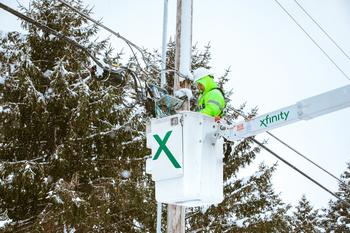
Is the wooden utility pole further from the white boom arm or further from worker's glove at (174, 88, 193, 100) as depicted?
the white boom arm

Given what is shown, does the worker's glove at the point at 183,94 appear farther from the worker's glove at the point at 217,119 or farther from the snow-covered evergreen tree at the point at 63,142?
the snow-covered evergreen tree at the point at 63,142

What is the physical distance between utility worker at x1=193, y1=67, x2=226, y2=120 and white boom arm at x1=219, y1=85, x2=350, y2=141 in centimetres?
29

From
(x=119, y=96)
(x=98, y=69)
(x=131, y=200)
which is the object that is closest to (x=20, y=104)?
(x=119, y=96)

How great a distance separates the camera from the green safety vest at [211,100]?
686 centimetres

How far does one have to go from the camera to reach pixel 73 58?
519 inches

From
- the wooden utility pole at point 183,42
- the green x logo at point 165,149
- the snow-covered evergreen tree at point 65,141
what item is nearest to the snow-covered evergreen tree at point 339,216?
the snow-covered evergreen tree at point 65,141

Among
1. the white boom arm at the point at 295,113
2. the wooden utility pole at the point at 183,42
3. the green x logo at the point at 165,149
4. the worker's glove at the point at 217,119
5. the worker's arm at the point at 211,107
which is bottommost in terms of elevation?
the green x logo at the point at 165,149

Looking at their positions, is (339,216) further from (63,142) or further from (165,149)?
(165,149)

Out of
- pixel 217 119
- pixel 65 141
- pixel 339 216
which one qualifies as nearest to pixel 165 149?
pixel 217 119

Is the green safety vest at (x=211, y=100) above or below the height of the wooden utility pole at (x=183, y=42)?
below

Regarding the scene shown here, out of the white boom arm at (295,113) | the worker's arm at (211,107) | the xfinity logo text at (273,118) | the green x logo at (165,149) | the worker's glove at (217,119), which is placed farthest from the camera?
the worker's arm at (211,107)

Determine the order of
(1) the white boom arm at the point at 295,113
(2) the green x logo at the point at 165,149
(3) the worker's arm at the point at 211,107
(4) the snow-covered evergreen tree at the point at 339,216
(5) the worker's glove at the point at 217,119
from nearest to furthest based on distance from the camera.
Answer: (1) the white boom arm at the point at 295,113, (2) the green x logo at the point at 165,149, (5) the worker's glove at the point at 217,119, (3) the worker's arm at the point at 211,107, (4) the snow-covered evergreen tree at the point at 339,216

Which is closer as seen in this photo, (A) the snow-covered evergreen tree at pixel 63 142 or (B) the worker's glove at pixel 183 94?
(B) the worker's glove at pixel 183 94

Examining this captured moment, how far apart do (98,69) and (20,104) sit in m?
5.40
